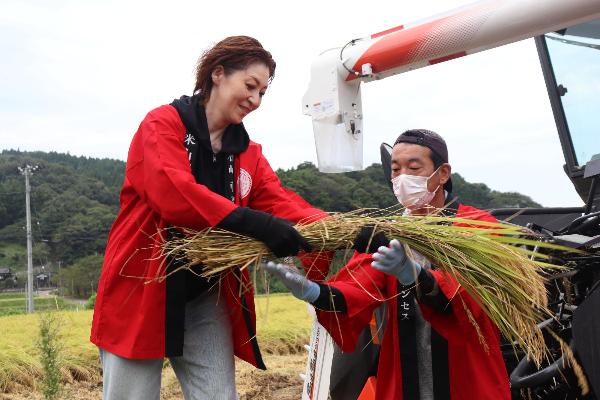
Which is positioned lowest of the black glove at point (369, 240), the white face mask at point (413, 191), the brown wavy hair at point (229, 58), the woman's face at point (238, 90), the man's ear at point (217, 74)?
the black glove at point (369, 240)

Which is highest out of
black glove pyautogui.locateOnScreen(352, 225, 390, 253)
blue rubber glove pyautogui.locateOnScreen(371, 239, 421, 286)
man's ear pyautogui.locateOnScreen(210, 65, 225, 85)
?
man's ear pyautogui.locateOnScreen(210, 65, 225, 85)

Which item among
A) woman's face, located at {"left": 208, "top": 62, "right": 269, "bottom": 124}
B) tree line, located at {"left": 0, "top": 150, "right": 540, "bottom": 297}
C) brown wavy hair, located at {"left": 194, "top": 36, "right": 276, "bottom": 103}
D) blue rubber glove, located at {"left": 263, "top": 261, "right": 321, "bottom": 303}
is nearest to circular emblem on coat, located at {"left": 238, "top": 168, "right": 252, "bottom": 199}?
woman's face, located at {"left": 208, "top": 62, "right": 269, "bottom": 124}

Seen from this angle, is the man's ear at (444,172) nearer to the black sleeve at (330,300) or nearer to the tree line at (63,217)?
the black sleeve at (330,300)

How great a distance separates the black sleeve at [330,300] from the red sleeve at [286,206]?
0.21 feet

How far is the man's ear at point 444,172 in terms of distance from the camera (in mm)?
2963

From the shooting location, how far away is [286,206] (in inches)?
111

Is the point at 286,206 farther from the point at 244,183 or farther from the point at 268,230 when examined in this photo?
the point at 268,230

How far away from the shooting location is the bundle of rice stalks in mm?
2400

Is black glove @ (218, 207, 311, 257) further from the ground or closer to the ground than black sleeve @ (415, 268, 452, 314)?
further from the ground

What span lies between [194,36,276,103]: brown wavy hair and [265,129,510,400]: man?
2.28 feet

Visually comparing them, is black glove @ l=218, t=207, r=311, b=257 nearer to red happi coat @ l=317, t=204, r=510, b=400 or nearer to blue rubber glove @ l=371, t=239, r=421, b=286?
blue rubber glove @ l=371, t=239, r=421, b=286

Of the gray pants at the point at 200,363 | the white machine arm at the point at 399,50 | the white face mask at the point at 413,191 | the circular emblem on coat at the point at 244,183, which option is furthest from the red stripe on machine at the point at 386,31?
the gray pants at the point at 200,363

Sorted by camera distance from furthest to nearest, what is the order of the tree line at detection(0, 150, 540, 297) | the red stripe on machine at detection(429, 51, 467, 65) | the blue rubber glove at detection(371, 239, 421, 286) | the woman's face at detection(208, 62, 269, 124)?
the tree line at detection(0, 150, 540, 297) < the red stripe on machine at detection(429, 51, 467, 65) < the woman's face at detection(208, 62, 269, 124) < the blue rubber glove at detection(371, 239, 421, 286)

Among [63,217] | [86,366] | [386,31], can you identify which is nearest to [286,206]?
[386,31]
